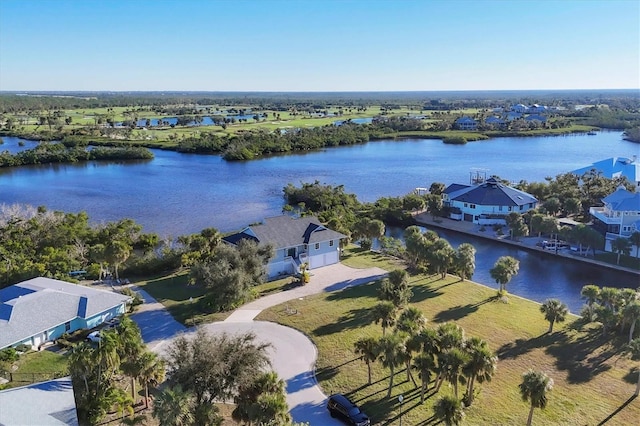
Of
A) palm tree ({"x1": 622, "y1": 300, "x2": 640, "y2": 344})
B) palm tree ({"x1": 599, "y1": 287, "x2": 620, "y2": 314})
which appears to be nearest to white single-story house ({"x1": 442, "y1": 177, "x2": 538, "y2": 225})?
palm tree ({"x1": 599, "y1": 287, "x2": 620, "y2": 314})

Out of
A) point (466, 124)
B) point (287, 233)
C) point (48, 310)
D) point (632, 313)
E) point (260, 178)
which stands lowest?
point (260, 178)

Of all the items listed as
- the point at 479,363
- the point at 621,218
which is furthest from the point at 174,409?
the point at 621,218

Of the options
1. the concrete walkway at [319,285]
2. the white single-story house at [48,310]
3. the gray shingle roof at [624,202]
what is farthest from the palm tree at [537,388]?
the gray shingle roof at [624,202]

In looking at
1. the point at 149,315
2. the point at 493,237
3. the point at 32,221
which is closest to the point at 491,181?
the point at 493,237

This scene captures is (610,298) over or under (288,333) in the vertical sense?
over

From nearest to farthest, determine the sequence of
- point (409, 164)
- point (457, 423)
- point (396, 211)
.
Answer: point (457, 423) → point (396, 211) → point (409, 164)

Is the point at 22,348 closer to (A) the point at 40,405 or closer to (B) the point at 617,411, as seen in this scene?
(A) the point at 40,405

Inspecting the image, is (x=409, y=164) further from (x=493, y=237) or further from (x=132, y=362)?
(x=132, y=362)
